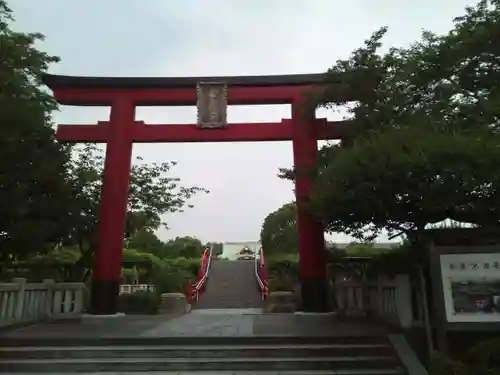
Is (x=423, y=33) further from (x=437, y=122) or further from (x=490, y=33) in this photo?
(x=437, y=122)

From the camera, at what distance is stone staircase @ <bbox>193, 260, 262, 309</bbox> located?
679 inches

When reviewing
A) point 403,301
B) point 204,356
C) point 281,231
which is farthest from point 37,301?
point 281,231

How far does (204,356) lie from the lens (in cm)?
707

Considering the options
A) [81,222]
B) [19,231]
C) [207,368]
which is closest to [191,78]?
[81,222]

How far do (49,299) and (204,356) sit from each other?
5355 millimetres

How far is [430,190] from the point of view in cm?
702

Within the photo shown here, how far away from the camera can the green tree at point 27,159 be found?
8055mm

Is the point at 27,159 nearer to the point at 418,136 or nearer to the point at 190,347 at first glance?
the point at 190,347

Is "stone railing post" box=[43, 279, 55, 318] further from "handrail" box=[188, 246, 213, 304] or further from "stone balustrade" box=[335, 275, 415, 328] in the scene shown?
"stone balustrade" box=[335, 275, 415, 328]

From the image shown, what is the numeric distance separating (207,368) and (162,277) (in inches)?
418

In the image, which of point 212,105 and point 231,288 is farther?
point 231,288

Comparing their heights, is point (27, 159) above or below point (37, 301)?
above

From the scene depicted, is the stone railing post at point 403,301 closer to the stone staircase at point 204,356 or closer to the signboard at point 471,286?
the stone staircase at point 204,356

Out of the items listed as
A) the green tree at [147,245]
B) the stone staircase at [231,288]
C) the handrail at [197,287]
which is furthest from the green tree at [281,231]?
the handrail at [197,287]
